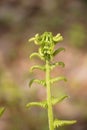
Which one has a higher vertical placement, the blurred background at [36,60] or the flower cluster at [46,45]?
the blurred background at [36,60]

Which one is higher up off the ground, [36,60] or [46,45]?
[36,60]

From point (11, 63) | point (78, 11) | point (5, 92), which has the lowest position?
point (5, 92)

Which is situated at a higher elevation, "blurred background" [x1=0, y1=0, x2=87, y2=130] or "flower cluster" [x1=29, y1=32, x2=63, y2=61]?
"blurred background" [x1=0, y1=0, x2=87, y2=130]

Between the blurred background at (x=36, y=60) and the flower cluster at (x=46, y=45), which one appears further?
the blurred background at (x=36, y=60)

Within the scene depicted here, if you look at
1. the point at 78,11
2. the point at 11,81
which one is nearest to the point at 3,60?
the point at 11,81

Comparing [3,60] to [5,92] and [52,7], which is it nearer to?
[5,92]

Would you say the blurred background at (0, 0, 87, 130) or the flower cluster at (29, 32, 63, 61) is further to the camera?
the blurred background at (0, 0, 87, 130)

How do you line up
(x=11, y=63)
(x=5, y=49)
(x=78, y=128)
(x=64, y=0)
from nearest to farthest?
(x=78, y=128), (x=11, y=63), (x=5, y=49), (x=64, y=0)

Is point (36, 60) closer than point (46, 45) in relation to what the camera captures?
No
